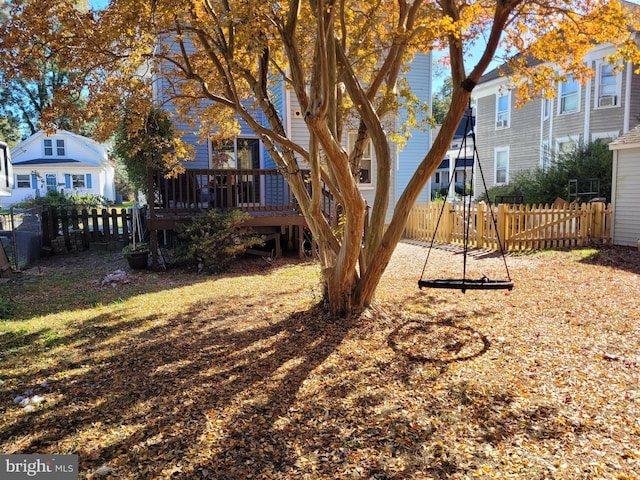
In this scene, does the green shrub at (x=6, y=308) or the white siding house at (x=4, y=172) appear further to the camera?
the white siding house at (x=4, y=172)

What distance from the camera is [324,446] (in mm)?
2955

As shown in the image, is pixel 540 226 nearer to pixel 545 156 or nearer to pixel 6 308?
pixel 545 156

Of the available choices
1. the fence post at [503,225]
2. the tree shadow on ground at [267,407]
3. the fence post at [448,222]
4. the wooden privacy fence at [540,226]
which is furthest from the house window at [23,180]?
the fence post at [503,225]

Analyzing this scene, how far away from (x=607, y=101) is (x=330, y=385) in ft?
56.2

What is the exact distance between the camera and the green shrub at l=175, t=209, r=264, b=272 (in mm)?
9133

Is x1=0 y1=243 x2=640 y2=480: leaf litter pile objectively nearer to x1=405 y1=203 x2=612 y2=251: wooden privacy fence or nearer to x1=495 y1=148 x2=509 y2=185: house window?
x1=405 y1=203 x2=612 y2=251: wooden privacy fence

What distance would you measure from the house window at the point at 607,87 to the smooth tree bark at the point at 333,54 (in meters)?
Answer: 12.7

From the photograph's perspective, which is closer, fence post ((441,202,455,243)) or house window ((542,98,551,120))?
fence post ((441,202,455,243))

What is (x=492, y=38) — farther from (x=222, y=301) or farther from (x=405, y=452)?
(x=222, y=301)

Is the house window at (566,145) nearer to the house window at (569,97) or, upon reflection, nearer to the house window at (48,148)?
the house window at (569,97)

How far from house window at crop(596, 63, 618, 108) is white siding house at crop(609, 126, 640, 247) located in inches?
196

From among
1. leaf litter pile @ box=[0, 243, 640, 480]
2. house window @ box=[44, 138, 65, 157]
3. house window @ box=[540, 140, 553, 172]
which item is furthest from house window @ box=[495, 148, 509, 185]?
house window @ box=[44, 138, 65, 157]

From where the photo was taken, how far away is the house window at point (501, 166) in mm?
21047

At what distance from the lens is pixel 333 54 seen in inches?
179
